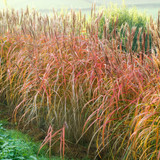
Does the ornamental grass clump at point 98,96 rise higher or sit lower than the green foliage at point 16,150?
higher

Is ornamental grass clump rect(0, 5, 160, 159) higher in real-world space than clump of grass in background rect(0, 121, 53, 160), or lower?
higher

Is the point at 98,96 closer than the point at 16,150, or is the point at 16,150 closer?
the point at 16,150

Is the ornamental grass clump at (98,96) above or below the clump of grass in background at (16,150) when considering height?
above

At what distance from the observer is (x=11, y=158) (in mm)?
2543

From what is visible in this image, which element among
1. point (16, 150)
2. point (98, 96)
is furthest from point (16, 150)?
point (98, 96)

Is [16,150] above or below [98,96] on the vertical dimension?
below

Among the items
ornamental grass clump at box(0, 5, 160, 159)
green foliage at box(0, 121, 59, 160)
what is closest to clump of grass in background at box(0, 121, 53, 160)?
green foliage at box(0, 121, 59, 160)

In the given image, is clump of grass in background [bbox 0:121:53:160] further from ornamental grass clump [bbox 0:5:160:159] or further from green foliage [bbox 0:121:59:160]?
ornamental grass clump [bbox 0:5:160:159]

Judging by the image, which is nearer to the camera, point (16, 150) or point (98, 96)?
point (16, 150)

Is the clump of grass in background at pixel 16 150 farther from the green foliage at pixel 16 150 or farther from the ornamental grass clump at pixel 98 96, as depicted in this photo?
the ornamental grass clump at pixel 98 96

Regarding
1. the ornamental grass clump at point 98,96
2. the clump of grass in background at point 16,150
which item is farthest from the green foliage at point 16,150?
the ornamental grass clump at point 98,96

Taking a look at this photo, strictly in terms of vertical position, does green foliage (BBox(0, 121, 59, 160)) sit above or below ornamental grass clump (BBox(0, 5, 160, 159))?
below

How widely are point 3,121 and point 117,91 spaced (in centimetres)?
197

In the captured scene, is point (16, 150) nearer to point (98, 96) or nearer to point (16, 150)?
point (16, 150)
